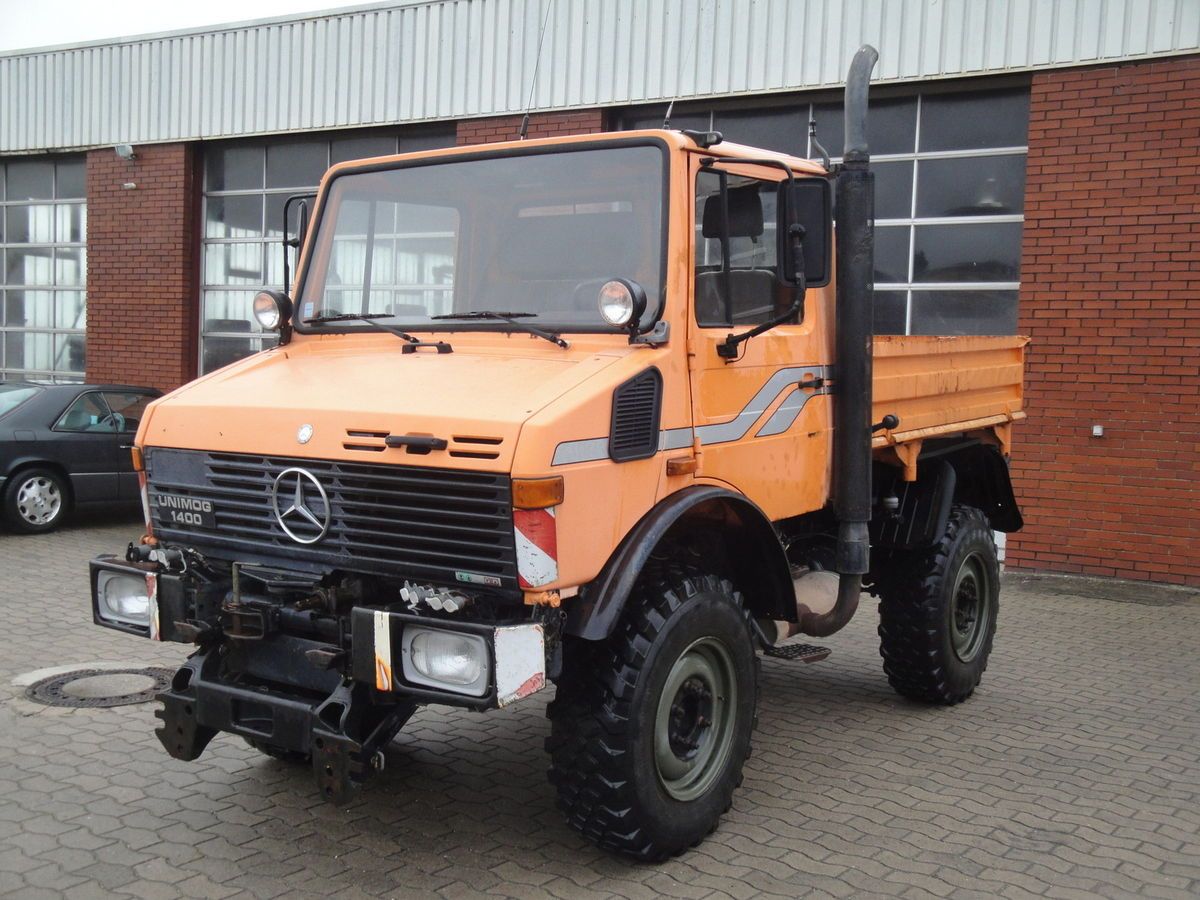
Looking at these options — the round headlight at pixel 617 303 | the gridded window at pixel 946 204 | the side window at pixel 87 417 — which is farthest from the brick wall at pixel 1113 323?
the side window at pixel 87 417

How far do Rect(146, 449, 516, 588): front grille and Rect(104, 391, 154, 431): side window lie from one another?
822 cm

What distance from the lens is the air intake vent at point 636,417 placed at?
391 centimetres

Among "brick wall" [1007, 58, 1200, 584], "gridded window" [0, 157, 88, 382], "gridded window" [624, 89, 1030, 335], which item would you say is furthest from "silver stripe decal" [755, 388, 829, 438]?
"gridded window" [0, 157, 88, 382]

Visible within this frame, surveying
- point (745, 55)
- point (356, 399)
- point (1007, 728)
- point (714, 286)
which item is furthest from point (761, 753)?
point (745, 55)

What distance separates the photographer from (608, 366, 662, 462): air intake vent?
391 cm

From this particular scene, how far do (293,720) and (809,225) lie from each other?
8.49 feet

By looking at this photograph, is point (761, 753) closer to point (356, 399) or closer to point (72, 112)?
point (356, 399)

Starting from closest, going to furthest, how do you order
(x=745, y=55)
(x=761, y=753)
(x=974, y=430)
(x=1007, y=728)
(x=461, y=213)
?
(x=461, y=213)
(x=761, y=753)
(x=1007, y=728)
(x=974, y=430)
(x=745, y=55)

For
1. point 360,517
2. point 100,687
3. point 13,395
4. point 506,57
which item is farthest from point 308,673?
point 506,57

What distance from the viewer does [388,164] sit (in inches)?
198

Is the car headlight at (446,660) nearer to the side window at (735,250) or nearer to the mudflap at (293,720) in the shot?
the mudflap at (293,720)

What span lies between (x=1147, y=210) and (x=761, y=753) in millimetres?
6296

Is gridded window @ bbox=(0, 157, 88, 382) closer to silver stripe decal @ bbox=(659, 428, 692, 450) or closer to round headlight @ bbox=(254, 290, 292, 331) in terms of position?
round headlight @ bbox=(254, 290, 292, 331)

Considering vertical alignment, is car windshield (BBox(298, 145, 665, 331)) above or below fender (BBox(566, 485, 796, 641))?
above
